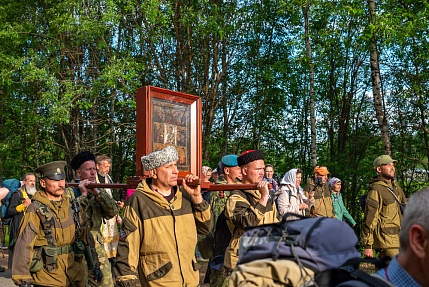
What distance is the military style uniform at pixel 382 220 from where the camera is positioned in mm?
9414

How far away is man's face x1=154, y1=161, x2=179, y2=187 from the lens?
19.1ft

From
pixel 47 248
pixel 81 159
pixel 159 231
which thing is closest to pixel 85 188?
pixel 81 159

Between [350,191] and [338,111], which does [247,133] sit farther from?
[350,191]

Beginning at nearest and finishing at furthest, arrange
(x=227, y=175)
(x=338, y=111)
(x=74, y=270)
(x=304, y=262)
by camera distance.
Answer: (x=304, y=262)
(x=74, y=270)
(x=227, y=175)
(x=338, y=111)

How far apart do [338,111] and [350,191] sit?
439 cm

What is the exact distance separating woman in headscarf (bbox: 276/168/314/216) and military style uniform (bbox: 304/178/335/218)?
33 cm

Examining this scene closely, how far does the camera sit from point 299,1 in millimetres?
16406

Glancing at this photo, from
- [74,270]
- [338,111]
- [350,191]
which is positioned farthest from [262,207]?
[338,111]

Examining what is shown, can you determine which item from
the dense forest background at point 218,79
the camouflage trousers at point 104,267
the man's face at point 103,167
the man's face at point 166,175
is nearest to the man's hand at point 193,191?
the man's face at point 166,175

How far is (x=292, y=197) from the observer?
11.7 m

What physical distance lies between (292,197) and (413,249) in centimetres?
956

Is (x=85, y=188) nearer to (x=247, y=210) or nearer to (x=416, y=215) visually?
(x=247, y=210)

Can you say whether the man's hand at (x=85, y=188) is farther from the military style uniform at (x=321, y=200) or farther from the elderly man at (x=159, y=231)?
the military style uniform at (x=321, y=200)

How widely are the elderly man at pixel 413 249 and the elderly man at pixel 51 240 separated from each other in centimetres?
456
